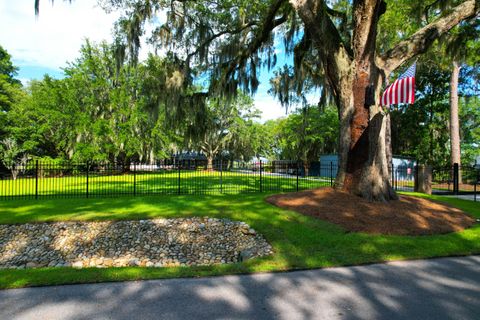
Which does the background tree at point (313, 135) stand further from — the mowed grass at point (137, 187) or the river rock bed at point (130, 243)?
the river rock bed at point (130, 243)

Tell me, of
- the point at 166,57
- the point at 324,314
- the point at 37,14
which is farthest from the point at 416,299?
the point at 166,57

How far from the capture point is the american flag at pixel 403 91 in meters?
7.41

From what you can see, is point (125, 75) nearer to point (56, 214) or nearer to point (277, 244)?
point (56, 214)

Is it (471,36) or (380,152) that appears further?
(471,36)

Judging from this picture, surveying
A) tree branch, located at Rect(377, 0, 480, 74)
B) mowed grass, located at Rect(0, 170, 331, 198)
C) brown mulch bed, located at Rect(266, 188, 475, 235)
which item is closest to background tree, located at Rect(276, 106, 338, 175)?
mowed grass, located at Rect(0, 170, 331, 198)

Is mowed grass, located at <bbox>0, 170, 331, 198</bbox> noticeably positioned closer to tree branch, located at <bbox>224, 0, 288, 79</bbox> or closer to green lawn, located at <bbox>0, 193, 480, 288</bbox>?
green lawn, located at <bbox>0, 193, 480, 288</bbox>

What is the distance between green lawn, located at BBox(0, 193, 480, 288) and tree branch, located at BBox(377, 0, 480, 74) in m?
5.36

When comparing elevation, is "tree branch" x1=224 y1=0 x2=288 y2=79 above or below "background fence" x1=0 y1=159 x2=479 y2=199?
above

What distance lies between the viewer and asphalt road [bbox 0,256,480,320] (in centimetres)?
315

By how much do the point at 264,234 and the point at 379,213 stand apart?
312cm

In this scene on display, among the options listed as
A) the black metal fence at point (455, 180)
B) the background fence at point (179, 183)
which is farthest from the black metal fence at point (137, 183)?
the black metal fence at point (455, 180)

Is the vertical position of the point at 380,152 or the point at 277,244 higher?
the point at 380,152

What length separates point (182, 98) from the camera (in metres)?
13.1

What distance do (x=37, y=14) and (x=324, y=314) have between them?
26.1 ft
